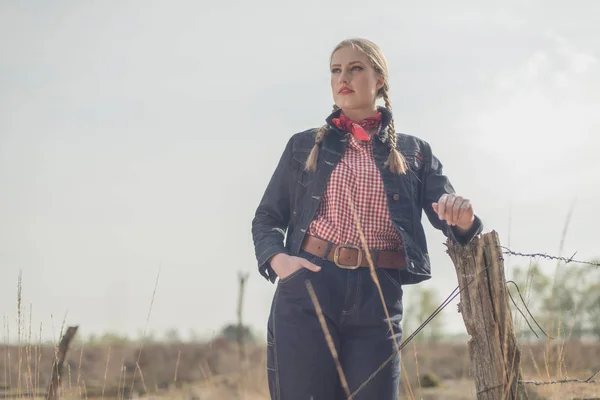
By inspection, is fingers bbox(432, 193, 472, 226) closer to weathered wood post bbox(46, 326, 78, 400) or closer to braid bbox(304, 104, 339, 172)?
braid bbox(304, 104, 339, 172)

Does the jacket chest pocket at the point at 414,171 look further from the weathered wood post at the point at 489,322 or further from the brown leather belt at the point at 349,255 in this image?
the weathered wood post at the point at 489,322

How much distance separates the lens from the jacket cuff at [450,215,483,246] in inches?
123

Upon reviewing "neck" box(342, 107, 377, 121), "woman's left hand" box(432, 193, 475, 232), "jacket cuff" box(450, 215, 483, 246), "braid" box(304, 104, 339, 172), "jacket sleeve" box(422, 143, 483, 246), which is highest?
"neck" box(342, 107, 377, 121)

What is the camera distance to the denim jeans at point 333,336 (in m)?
3.15

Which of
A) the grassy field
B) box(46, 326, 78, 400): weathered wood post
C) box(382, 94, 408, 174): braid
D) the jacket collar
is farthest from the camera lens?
the grassy field

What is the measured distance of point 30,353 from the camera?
523 centimetres

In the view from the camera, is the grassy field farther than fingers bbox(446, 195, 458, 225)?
Yes

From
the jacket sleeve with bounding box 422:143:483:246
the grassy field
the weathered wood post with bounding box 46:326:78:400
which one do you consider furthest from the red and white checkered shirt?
the grassy field

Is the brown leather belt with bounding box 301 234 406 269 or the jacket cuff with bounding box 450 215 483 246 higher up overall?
the jacket cuff with bounding box 450 215 483 246

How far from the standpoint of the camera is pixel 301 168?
11.6 ft

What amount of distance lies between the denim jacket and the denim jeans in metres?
0.21

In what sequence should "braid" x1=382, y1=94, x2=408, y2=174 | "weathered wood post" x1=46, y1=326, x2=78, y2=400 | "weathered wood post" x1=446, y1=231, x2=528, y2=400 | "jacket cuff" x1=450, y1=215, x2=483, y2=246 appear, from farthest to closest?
"weathered wood post" x1=46, y1=326, x2=78, y2=400 → "braid" x1=382, y1=94, x2=408, y2=174 → "jacket cuff" x1=450, y1=215, x2=483, y2=246 → "weathered wood post" x1=446, y1=231, x2=528, y2=400

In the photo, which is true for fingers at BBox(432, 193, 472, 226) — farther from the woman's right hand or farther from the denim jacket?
the woman's right hand

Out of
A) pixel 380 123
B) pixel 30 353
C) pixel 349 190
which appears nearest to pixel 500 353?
pixel 349 190
